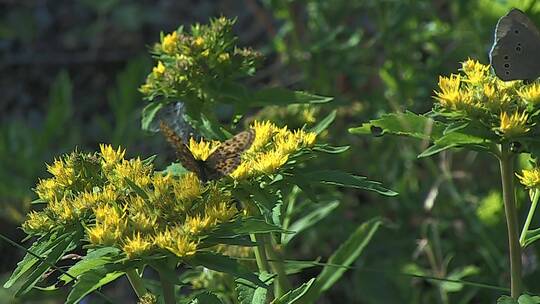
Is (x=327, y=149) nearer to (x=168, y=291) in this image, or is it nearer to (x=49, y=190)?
(x=168, y=291)

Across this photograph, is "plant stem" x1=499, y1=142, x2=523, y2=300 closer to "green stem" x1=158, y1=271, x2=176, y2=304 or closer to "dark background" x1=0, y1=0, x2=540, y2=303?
"green stem" x1=158, y1=271, x2=176, y2=304

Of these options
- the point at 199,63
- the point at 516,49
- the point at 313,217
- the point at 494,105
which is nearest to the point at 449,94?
the point at 494,105

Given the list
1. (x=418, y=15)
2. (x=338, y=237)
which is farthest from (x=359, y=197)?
(x=418, y=15)

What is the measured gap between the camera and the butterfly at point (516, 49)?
2217 millimetres

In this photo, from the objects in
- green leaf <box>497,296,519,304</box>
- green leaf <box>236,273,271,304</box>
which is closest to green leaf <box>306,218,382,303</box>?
green leaf <box>236,273,271,304</box>

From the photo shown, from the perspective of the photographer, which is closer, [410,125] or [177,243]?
[177,243]

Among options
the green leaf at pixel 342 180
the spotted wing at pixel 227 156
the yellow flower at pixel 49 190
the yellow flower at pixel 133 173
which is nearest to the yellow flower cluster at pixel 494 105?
the green leaf at pixel 342 180

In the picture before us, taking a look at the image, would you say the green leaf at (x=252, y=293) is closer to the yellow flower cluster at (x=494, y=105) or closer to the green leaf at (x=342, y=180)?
the green leaf at (x=342, y=180)

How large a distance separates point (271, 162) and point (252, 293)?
1.05 feet

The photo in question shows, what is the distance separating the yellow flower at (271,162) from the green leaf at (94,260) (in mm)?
374

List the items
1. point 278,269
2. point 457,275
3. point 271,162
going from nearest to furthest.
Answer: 1. point 271,162
2. point 278,269
3. point 457,275

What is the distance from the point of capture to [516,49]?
2.26 meters

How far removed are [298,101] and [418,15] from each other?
180 cm

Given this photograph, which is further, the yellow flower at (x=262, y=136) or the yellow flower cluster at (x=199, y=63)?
the yellow flower cluster at (x=199, y=63)
